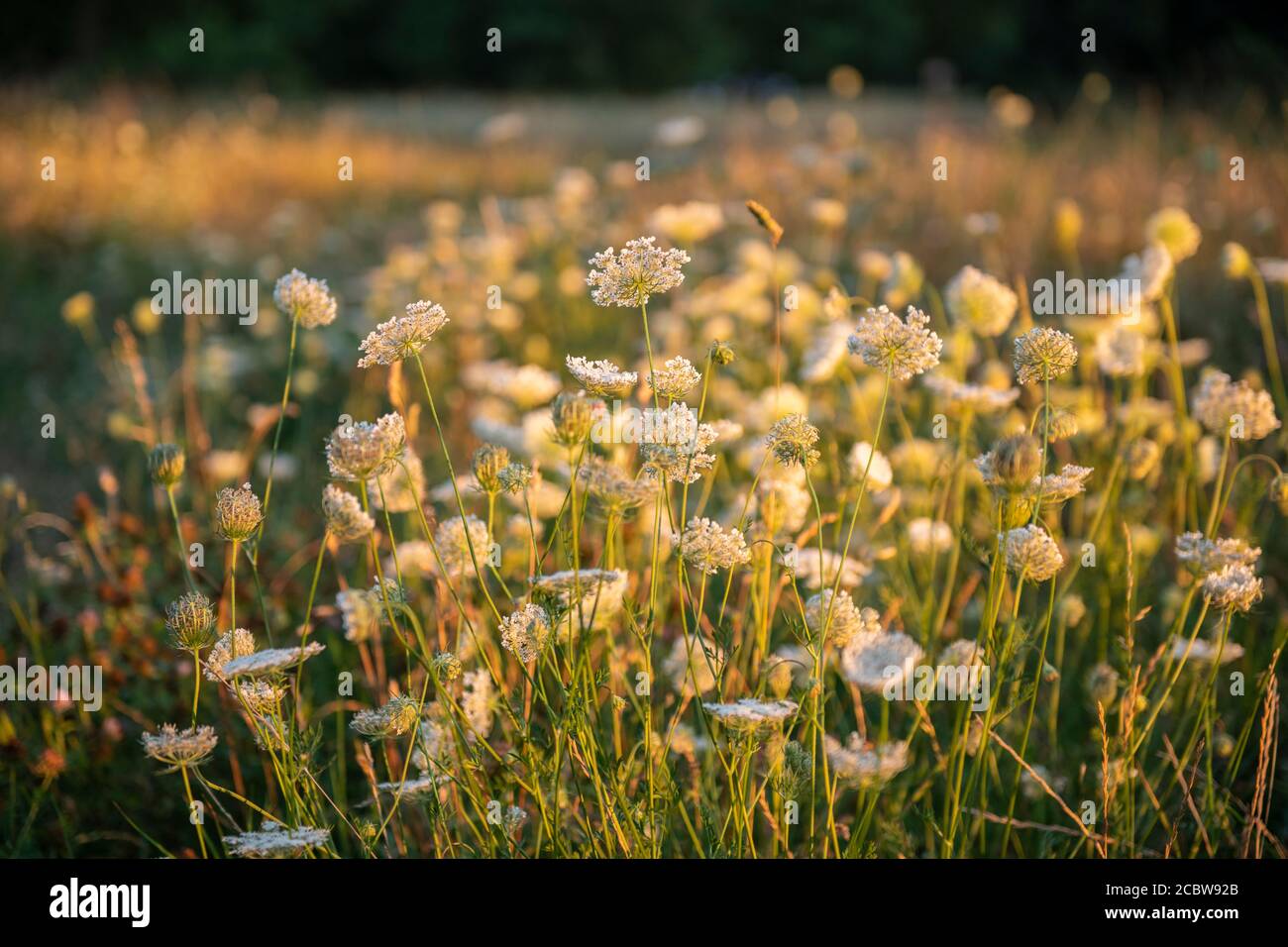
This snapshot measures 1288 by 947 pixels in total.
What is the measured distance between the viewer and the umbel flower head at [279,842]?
1278mm

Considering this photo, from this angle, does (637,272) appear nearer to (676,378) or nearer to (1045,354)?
(676,378)

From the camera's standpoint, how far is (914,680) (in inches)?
68.1

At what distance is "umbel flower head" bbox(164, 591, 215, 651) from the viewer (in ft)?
4.41

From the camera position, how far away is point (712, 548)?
4.40 feet

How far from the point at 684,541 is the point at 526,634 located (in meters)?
0.22

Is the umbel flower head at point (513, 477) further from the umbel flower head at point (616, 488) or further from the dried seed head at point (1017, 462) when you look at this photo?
the dried seed head at point (1017, 462)

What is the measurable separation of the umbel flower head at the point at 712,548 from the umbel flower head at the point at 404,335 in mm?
388

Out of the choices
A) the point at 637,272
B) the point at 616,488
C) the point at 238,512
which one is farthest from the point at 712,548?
the point at 238,512

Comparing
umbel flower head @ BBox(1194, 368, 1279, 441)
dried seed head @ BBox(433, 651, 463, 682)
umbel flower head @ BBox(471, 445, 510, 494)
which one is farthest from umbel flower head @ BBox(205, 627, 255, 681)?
umbel flower head @ BBox(1194, 368, 1279, 441)

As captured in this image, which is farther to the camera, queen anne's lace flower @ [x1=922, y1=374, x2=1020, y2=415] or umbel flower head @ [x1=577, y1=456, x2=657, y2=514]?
queen anne's lace flower @ [x1=922, y1=374, x2=1020, y2=415]

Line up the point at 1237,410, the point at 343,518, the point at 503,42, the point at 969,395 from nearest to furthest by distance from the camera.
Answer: the point at 343,518, the point at 1237,410, the point at 969,395, the point at 503,42

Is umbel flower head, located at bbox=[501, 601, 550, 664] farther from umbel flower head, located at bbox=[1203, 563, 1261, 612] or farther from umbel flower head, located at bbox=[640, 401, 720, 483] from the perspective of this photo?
umbel flower head, located at bbox=[1203, 563, 1261, 612]

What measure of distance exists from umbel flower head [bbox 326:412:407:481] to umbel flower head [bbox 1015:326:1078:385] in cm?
76
